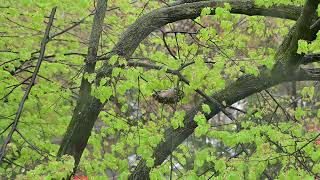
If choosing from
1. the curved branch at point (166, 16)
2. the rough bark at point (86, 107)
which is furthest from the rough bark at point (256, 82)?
the rough bark at point (86, 107)

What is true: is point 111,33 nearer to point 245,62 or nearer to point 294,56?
point 245,62

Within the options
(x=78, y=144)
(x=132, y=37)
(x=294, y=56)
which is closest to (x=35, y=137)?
(x=78, y=144)

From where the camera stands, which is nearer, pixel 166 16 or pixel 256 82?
pixel 166 16

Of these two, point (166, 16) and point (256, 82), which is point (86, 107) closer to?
point (166, 16)

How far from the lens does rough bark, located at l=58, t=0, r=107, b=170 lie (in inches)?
215

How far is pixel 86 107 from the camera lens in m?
5.53

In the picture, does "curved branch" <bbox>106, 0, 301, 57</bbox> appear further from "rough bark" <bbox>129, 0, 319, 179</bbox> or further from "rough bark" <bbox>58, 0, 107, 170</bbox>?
"rough bark" <bbox>129, 0, 319, 179</bbox>

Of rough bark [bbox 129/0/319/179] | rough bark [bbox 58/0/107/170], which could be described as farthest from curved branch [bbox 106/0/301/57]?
rough bark [bbox 129/0/319/179]

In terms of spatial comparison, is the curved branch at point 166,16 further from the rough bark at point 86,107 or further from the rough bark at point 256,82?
the rough bark at point 256,82

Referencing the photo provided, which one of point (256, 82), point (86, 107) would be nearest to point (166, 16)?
point (256, 82)

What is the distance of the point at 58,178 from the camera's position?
4578 millimetres

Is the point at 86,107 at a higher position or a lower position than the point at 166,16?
lower

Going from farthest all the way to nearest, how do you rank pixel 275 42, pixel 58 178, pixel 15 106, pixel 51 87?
pixel 275 42
pixel 15 106
pixel 51 87
pixel 58 178

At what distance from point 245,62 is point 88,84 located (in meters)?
1.93
